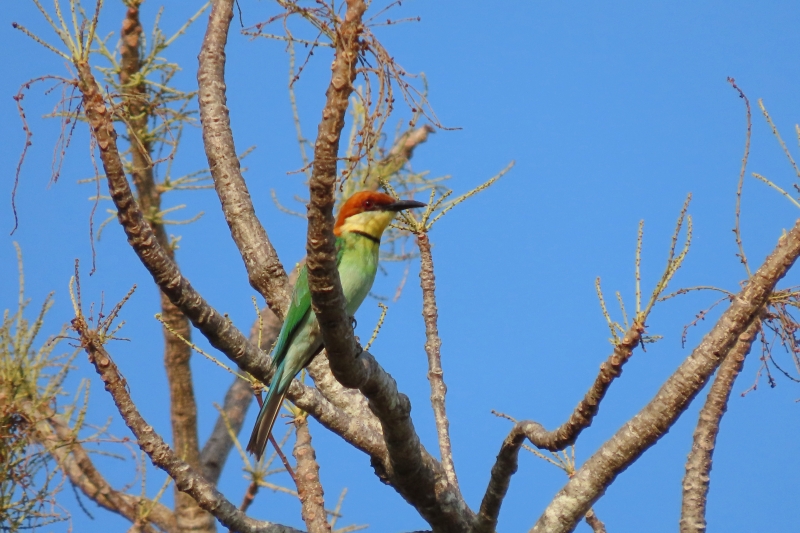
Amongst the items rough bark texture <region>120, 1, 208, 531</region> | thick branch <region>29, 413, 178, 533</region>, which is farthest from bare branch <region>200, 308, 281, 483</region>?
thick branch <region>29, 413, 178, 533</region>

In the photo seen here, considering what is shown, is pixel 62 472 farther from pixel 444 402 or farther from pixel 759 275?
pixel 759 275

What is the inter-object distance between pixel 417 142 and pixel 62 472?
16.2 feet

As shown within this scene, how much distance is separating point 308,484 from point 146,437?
114cm

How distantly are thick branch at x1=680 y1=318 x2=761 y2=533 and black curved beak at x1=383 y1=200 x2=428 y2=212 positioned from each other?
1658 mm

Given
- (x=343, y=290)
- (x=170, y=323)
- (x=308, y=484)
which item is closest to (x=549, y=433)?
(x=343, y=290)

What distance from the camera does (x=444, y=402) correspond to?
4.30 meters

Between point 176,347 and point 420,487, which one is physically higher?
point 176,347

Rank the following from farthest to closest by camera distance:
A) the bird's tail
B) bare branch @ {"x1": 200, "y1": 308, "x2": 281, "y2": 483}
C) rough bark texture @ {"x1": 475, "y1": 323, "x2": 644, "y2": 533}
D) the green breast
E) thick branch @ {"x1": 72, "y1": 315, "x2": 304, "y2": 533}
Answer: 1. bare branch @ {"x1": 200, "y1": 308, "x2": 281, "y2": 483}
2. the green breast
3. the bird's tail
4. thick branch @ {"x1": 72, "y1": 315, "x2": 304, "y2": 533}
5. rough bark texture @ {"x1": 475, "y1": 323, "x2": 644, "y2": 533}

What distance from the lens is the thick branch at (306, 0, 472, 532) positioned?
237cm

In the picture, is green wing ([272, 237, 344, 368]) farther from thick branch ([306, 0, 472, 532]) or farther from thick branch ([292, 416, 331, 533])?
thick branch ([306, 0, 472, 532])

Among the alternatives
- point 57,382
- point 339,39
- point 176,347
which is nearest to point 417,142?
point 176,347

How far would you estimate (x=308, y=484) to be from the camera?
13.9 feet

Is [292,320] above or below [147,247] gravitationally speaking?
above

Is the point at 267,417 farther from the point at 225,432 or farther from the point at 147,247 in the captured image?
the point at 225,432
